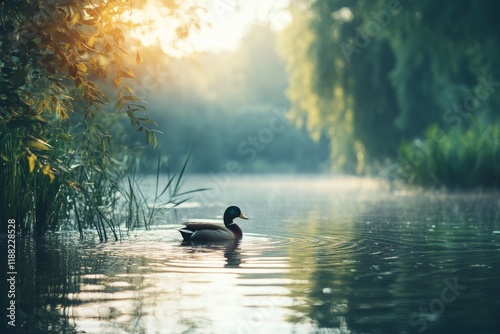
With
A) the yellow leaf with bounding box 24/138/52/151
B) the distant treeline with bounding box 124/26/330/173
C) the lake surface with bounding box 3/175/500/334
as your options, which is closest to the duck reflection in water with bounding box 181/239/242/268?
the lake surface with bounding box 3/175/500/334

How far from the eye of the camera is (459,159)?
23688mm

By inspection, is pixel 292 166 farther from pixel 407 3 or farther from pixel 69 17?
pixel 69 17

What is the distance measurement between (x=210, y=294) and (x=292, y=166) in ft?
192

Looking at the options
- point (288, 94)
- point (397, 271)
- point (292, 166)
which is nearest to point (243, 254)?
point (397, 271)

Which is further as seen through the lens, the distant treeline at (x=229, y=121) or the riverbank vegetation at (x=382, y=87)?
the distant treeline at (x=229, y=121)

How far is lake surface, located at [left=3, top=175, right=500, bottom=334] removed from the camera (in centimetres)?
621

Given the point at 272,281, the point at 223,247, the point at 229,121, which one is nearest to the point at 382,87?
the point at 223,247

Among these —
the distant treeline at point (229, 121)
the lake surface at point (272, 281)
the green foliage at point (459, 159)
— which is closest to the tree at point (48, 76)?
the lake surface at point (272, 281)

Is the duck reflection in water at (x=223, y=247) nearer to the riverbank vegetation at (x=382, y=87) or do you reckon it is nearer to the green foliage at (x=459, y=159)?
the green foliage at (x=459, y=159)

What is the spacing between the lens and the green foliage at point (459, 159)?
23.0 meters

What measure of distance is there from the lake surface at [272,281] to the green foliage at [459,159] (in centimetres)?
908

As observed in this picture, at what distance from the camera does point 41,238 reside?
11.6 metres

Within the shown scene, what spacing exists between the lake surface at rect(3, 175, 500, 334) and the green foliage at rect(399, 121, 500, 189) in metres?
9.08

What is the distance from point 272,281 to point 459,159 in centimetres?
1647
